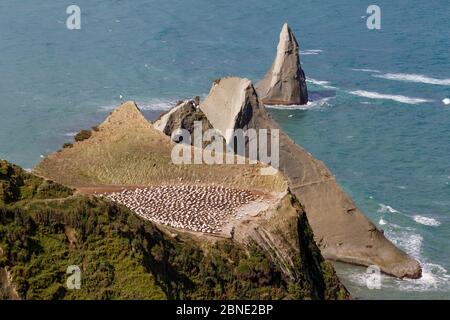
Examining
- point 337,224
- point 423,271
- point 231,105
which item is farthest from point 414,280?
point 231,105

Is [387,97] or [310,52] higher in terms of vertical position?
[310,52]

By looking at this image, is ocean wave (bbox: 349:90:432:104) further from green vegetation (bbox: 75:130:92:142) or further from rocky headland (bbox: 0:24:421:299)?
green vegetation (bbox: 75:130:92:142)

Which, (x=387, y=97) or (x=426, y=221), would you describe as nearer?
(x=426, y=221)

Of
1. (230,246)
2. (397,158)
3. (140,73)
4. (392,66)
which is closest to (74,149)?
(230,246)

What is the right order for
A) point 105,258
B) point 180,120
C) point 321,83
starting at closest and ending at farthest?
point 105,258, point 180,120, point 321,83

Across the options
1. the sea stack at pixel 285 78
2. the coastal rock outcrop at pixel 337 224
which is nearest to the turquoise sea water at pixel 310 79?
the coastal rock outcrop at pixel 337 224

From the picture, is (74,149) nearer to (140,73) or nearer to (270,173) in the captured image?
(270,173)

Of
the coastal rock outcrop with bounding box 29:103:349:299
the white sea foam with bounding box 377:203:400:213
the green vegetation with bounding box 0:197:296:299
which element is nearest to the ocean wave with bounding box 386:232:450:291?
the white sea foam with bounding box 377:203:400:213

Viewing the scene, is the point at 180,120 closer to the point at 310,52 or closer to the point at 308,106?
the point at 308,106
